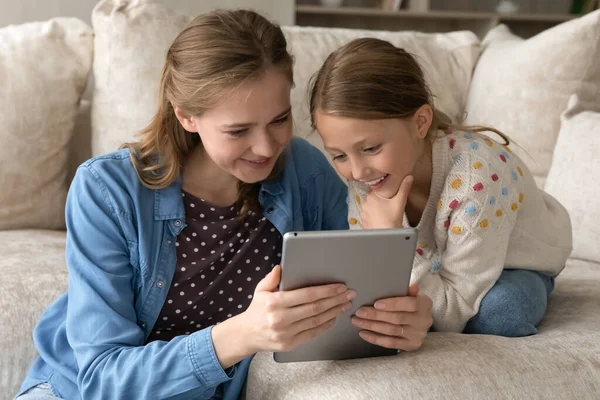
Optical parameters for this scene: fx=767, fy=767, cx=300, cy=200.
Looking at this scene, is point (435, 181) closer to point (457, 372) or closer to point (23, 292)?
point (457, 372)

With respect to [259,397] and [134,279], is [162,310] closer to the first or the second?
[134,279]

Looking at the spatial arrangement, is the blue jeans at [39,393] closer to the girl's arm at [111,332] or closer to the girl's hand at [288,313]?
the girl's arm at [111,332]

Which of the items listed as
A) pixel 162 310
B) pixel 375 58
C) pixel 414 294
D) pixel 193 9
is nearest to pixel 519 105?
pixel 375 58

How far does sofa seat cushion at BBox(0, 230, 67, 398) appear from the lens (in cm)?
146

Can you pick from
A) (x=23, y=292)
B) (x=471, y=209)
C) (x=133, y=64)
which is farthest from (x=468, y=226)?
(x=133, y=64)

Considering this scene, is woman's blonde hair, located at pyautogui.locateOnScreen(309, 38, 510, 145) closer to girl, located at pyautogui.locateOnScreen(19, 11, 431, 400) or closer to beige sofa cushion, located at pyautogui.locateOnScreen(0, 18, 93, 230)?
girl, located at pyautogui.locateOnScreen(19, 11, 431, 400)

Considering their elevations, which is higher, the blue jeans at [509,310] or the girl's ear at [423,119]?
the girl's ear at [423,119]

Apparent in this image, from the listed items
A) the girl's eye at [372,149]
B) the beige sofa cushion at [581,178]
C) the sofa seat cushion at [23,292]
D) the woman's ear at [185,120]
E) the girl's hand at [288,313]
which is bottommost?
the sofa seat cushion at [23,292]

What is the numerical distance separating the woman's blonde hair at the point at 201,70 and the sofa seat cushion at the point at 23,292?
440 mm

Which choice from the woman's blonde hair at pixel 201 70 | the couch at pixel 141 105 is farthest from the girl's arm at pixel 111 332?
A: the couch at pixel 141 105

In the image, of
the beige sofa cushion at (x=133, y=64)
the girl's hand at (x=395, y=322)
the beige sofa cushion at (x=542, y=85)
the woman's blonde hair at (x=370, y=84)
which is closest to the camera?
the girl's hand at (x=395, y=322)

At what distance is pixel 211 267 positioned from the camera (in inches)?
52.2

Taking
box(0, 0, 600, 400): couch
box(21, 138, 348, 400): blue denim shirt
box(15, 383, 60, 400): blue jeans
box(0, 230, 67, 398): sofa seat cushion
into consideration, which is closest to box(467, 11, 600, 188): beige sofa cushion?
box(0, 0, 600, 400): couch

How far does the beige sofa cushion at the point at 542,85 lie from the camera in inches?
78.9
